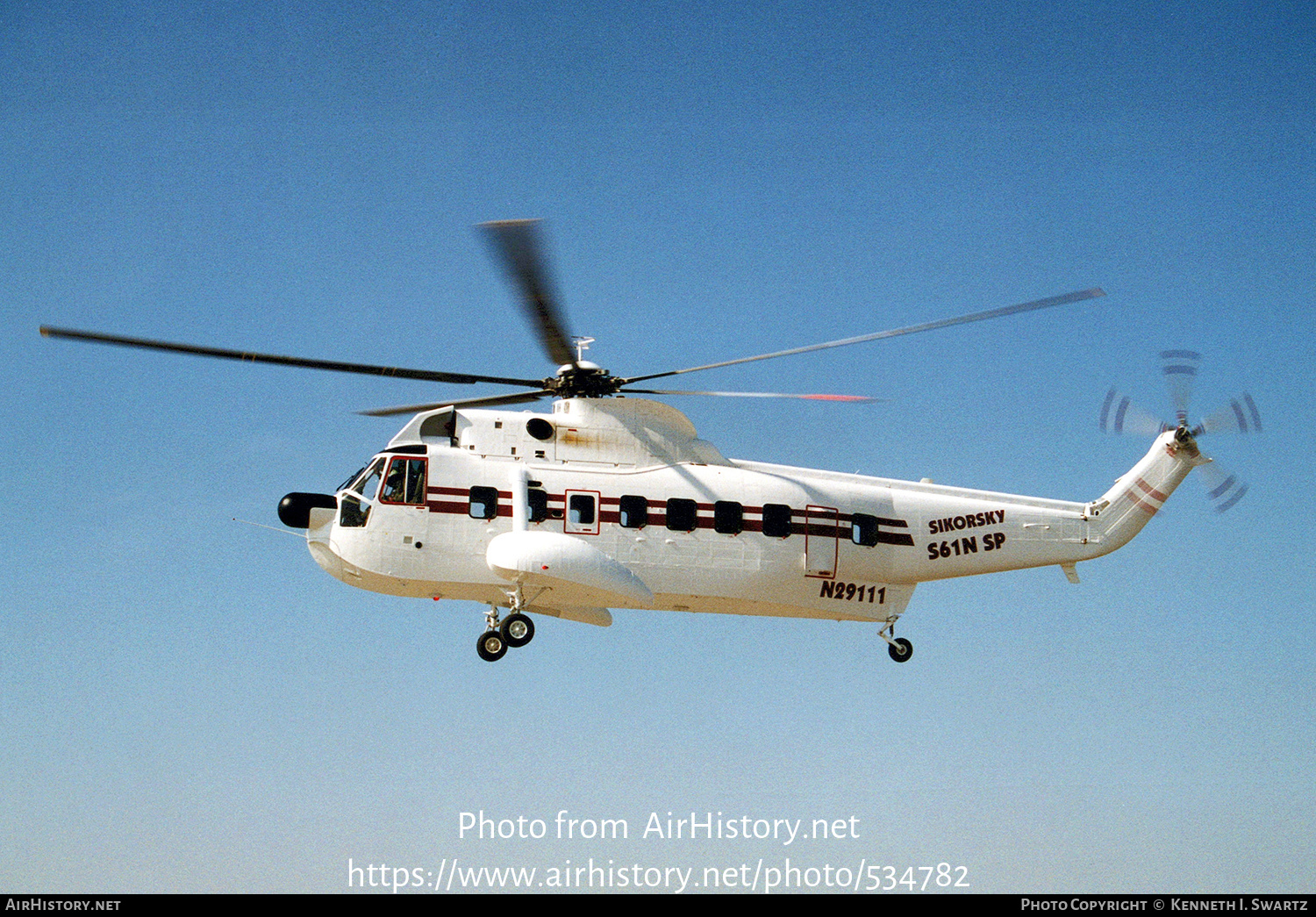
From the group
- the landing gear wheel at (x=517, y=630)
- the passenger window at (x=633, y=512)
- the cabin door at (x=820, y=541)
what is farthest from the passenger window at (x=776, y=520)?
the landing gear wheel at (x=517, y=630)

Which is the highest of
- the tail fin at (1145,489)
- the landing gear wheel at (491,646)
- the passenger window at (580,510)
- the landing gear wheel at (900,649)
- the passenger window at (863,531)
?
the tail fin at (1145,489)

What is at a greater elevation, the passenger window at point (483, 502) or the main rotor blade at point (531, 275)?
the main rotor blade at point (531, 275)

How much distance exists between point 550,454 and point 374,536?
3.86m

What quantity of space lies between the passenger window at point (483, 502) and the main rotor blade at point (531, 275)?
3080 mm

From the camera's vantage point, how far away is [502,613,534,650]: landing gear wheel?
25188 mm

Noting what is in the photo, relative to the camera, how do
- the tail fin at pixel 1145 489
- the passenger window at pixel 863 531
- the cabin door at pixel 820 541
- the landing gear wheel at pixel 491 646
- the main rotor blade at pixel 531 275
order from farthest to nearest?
the tail fin at pixel 1145 489, the passenger window at pixel 863 531, the cabin door at pixel 820 541, the landing gear wheel at pixel 491 646, the main rotor blade at pixel 531 275

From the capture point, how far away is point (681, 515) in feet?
86.7

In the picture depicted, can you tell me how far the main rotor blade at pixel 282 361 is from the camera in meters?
21.5

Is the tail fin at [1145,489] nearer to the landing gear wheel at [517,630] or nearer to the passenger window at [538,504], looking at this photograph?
the passenger window at [538,504]

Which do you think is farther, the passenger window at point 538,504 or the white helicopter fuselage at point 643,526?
the passenger window at point 538,504
